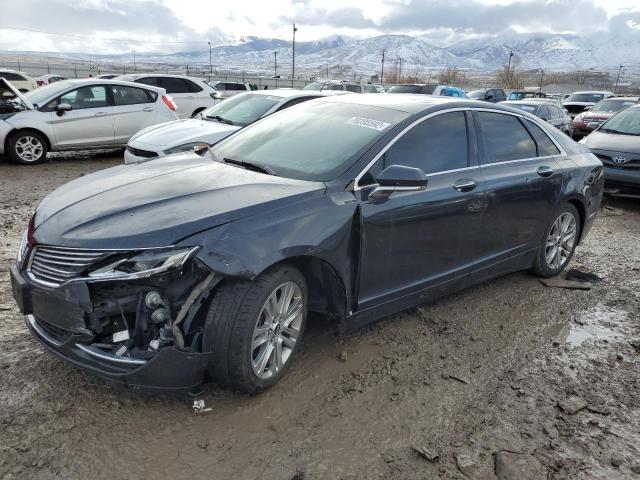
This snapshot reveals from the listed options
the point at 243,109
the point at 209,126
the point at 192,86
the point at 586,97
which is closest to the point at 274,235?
the point at 209,126

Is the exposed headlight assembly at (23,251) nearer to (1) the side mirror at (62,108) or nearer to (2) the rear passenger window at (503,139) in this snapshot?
(2) the rear passenger window at (503,139)

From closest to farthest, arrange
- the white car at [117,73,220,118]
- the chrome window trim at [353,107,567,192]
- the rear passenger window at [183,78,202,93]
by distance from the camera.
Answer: the chrome window trim at [353,107,567,192] → the white car at [117,73,220,118] → the rear passenger window at [183,78,202,93]

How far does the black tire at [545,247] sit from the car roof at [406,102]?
3.89 feet

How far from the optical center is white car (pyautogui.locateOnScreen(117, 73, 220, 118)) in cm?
1393

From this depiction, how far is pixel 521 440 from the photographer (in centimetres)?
293

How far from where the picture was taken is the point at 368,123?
381 centimetres

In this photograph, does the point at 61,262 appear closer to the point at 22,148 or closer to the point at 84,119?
the point at 22,148

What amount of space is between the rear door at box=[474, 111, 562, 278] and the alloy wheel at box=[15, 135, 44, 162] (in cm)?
828

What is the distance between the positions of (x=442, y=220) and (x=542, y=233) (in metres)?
1.59

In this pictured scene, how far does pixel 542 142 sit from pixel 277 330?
324 centimetres

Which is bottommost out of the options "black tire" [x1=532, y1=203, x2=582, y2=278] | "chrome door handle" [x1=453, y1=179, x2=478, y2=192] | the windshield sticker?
"black tire" [x1=532, y1=203, x2=582, y2=278]

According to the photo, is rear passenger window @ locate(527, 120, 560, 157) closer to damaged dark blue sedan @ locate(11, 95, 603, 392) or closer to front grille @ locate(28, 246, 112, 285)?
damaged dark blue sedan @ locate(11, 95, 603, 392)

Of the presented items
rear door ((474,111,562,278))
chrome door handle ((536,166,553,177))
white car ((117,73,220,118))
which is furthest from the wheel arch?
chrome door handle ((536,166,553,177))

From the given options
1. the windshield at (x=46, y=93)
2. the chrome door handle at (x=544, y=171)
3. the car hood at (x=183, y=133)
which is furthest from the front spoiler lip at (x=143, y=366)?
the windshield at (x=46, y=93)
